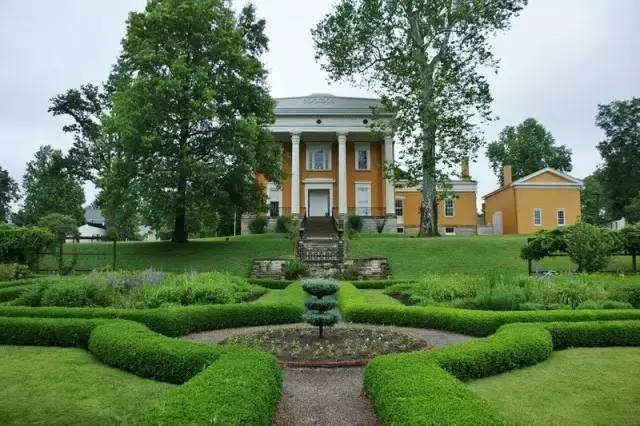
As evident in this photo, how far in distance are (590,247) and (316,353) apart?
1356 cm

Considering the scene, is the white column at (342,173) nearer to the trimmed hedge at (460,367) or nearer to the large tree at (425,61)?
the large tree at (425,61)

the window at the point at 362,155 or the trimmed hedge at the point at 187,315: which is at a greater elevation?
the window at the point at 362,155

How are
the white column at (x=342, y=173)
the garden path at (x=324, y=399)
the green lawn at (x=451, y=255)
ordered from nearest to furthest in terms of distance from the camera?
the garden path at (x=324, y=399)
the green lawn at (x=451, y=255)
the white column at (x=342, y=173)

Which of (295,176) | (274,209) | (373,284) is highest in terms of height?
(295,176)

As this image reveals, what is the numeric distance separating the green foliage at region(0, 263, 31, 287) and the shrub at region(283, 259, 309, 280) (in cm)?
946

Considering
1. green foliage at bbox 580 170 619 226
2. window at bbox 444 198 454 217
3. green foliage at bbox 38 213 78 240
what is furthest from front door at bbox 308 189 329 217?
green foliage at bbox 580 170 619 226

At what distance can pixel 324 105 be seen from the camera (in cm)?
3666

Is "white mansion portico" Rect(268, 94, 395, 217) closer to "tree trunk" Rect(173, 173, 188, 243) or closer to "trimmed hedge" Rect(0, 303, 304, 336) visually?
"tree trunk" Rect(173, 173, 188, 243)

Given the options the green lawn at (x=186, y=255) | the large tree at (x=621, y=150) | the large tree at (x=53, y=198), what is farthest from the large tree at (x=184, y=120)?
the large tree at (x=621, y=150)

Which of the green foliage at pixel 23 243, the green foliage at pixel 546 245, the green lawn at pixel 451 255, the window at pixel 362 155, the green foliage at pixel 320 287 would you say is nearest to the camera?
the green foliage at pixel 320 287

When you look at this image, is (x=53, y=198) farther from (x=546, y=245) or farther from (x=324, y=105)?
(x=546, y=245)

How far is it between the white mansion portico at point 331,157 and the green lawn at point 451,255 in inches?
375

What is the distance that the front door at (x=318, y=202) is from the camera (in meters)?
38.5

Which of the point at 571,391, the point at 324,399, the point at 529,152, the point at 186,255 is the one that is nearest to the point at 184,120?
the point at 186,255
